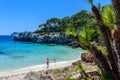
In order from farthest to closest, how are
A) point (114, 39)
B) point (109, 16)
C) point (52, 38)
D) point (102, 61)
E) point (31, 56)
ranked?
1. point (52, 38)
2. point (31, 56)
3. point (102, 61)
4. point (109, 16)
5. point (114, 39)

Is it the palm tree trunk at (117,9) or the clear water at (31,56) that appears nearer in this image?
the palm tree trunk at (117,9)

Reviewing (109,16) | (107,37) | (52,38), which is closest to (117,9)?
(109,16)

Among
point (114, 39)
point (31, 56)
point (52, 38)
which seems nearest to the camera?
point (114, 39)

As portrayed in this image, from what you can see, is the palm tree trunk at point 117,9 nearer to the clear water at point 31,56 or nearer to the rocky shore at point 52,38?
the clear water at point 31,56

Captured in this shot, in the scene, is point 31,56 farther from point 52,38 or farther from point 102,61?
point 102,61

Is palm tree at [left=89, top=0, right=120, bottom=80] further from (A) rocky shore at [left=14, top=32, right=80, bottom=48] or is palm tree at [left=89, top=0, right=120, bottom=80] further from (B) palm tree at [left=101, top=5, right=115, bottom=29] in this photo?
(A) rocky shore at [left=14, top=32, right=80, bottom=48]

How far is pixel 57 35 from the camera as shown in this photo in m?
105

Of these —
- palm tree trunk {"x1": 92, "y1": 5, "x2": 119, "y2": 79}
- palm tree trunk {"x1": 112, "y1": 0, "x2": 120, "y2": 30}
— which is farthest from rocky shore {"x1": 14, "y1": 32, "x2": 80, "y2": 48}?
palm tree trunk {"x1": 112, "y1": 0, "x2": 120, "y2": 30}

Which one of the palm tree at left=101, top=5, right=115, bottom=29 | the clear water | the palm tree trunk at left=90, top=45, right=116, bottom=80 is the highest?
the palm tree at left=101, top=5, right=115, bottom=29

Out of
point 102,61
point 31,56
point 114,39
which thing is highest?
point 114,39

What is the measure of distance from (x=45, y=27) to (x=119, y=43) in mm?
113528

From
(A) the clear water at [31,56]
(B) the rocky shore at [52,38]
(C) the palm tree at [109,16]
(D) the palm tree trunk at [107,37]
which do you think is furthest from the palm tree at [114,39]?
(B) the rocky shore at [52,38]

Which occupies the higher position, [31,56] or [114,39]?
[114,39]

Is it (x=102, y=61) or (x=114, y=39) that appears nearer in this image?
(x=114, y=39)
